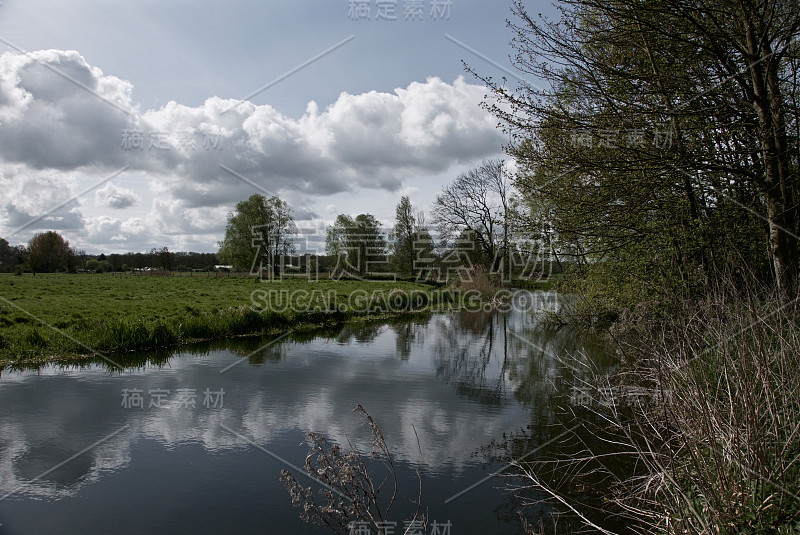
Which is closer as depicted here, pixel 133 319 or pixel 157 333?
pixel 157 333

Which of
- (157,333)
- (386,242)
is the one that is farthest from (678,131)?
(386,242)

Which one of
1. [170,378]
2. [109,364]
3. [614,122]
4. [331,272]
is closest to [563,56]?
[614,122]

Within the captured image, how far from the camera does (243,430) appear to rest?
6480mm

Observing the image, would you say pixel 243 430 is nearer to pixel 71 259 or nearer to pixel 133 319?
pixel 133 319

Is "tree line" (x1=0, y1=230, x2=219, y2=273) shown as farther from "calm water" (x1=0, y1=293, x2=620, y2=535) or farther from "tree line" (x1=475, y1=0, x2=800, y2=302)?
"tree line" (x1=475, y1=0, x2=800, y2=302)

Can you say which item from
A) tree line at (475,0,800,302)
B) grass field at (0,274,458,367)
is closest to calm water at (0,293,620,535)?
grass field at (0,274,458,367)

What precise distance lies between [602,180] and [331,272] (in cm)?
3777

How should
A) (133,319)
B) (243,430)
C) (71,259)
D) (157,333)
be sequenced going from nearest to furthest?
1. (243,430)
2. (157,333)
3. (133,319)
4. (71,259)

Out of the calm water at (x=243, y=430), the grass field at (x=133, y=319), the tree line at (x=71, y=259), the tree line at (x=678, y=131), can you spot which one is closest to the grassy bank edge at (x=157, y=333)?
the grass field at (x=133, y=319)

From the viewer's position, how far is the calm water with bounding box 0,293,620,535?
4.45 metres

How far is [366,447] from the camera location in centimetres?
584

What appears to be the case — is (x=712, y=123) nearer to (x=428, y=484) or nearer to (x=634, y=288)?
(x=634, y=288)

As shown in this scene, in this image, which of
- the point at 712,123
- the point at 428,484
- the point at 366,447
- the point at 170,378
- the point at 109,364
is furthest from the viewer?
the point at 109,364

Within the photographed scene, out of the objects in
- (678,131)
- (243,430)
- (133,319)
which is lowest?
(243,430)
